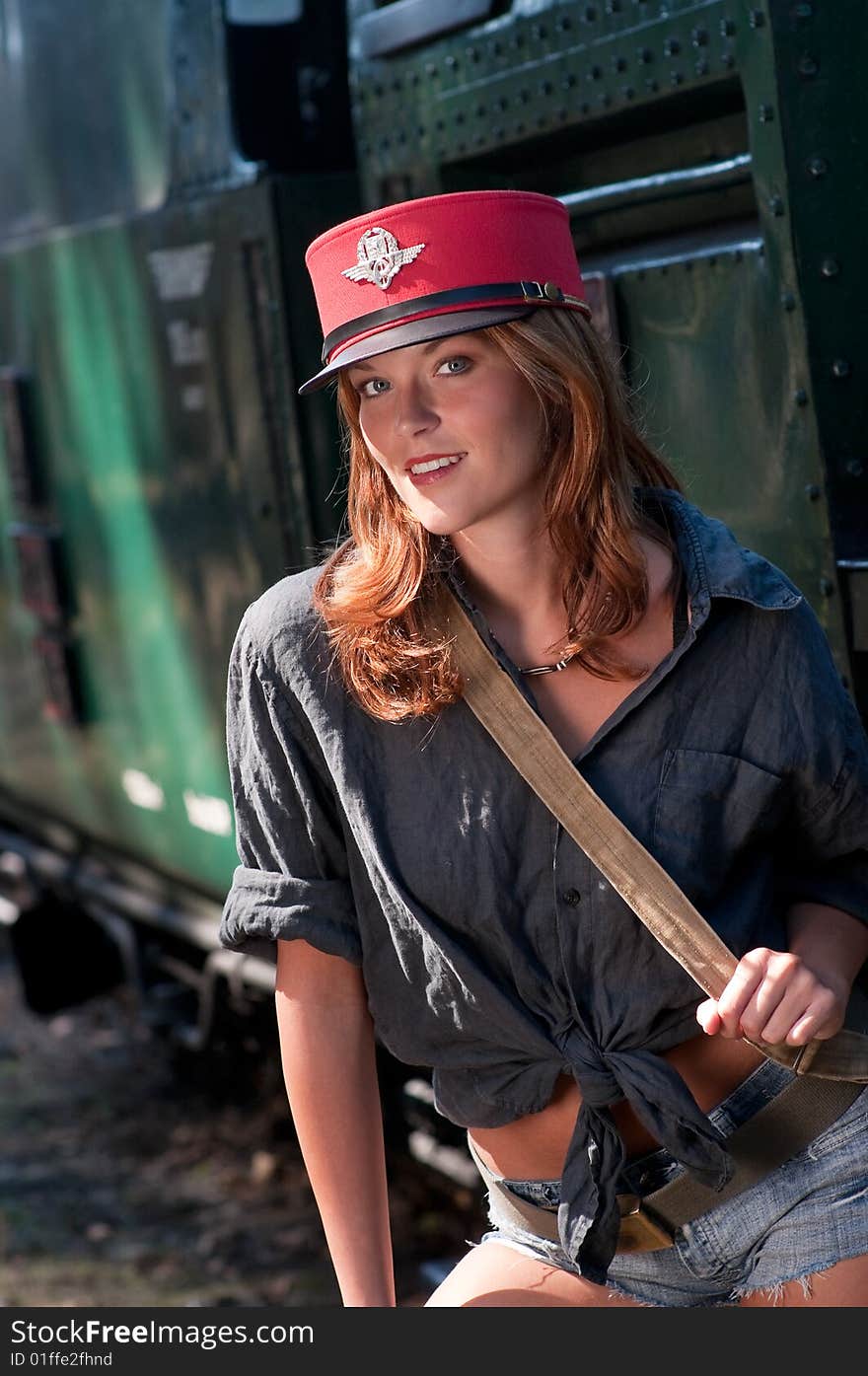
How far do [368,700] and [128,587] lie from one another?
8.57 feet

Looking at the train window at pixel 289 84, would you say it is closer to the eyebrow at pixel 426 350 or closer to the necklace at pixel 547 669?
the eyebrow at pixel 426 350

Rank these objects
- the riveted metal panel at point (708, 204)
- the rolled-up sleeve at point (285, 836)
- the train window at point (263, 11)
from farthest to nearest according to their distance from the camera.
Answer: the train window at point (263, 11) < the riveted metal panel at point (708, 204) < the rolled-up sleeve at point (285, 836)

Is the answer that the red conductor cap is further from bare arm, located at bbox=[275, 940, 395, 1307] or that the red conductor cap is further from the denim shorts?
the denim shorts

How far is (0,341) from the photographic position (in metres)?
4.59

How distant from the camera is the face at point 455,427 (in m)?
1.66

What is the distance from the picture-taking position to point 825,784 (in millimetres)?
1666

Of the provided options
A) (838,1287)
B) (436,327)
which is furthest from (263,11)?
(838,1287)

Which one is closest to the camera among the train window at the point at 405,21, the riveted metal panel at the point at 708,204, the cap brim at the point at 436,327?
the cap brim at the point at 436,327

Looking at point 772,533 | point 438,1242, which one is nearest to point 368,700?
point 772,533

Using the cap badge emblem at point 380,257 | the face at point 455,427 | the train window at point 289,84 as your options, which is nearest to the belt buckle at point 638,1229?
the face at point 455,427

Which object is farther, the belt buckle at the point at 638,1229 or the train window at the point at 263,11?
the train window at the point at 263,11

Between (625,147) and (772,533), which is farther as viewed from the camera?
(625,147)

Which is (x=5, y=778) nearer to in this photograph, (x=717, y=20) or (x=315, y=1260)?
(x=315, y=1260)

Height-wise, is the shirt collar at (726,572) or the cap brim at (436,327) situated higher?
the cap brim at (436,327)
